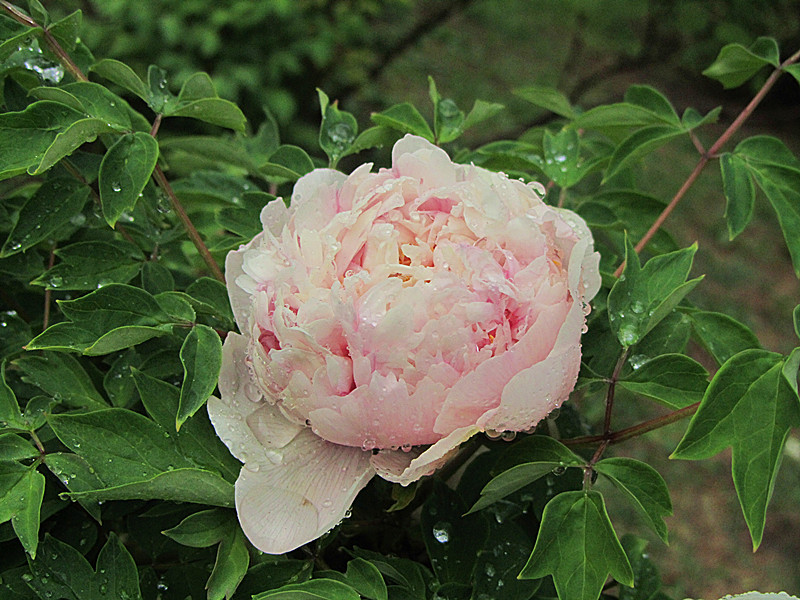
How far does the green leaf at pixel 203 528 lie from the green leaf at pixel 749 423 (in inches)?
11.1

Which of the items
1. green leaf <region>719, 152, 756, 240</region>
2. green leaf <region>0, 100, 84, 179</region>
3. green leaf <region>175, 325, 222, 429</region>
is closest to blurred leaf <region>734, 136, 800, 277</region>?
green leaf <region>719, 152, 756, 240</region>

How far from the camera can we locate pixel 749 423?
1.52ft

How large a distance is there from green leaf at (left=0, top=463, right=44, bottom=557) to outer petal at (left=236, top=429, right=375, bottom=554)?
122 mm

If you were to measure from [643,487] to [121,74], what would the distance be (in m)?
0.49

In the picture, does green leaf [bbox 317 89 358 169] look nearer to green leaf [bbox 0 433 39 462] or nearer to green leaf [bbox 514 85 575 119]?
green leaf [bbox 514 85 575 119]

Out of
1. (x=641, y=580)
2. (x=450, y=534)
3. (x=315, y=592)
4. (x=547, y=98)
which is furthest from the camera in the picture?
(x=547, y=98)

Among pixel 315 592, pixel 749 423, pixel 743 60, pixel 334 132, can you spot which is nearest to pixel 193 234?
pixel 334 132

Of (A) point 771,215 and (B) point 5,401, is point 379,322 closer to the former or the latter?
(B) point 5,401

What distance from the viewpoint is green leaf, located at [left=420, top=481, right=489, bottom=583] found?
1.81 ft

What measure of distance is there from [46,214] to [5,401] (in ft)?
0.54

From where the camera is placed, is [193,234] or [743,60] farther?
[743,60]

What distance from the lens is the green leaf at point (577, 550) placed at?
0.48 metres

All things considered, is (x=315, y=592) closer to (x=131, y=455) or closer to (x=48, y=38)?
(x=131, y=455)

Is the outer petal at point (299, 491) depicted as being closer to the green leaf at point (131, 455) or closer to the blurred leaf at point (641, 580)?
the green leaf at point (131, 455)
